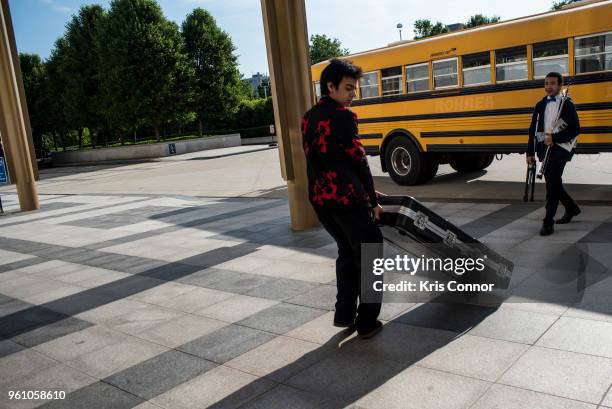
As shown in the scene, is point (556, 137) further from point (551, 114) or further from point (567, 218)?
point (567, 218)

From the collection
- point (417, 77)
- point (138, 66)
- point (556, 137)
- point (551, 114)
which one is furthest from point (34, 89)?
point (556, 137)

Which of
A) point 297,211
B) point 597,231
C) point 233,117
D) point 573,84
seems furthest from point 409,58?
point 233,117

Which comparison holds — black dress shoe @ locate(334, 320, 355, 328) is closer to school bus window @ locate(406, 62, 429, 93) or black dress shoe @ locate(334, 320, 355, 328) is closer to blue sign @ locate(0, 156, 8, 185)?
school bus window @ locate(406, 62, 429, 93)

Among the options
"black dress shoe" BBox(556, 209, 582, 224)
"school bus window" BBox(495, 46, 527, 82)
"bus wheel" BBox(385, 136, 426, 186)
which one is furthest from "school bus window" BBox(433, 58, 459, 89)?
"black dress shoe" BBox(556, 209, 582, 224)

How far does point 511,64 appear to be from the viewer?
384 inches

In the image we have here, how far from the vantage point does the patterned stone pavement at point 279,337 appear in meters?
3.24

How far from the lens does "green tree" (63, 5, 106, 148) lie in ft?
147

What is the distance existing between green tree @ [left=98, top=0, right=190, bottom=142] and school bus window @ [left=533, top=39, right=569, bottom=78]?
34606 mm

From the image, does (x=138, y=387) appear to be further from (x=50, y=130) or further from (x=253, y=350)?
(x=50, y=130)

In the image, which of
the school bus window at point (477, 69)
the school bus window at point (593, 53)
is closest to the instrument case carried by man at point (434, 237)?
the school bus window at point (593, 53)

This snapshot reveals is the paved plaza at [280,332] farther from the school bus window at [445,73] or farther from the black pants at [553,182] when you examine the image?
the school bus window at [445,73]

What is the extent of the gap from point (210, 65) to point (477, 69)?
123 ft

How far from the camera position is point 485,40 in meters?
10.0

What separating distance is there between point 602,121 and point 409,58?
13.8 feet
